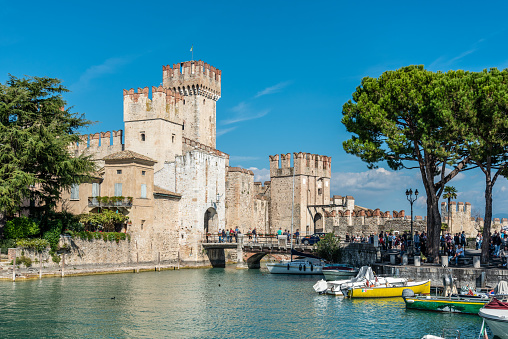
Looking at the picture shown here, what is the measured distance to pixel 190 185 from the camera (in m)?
46.0

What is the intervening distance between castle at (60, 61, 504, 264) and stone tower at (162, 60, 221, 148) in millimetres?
95

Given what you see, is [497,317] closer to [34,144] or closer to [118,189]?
[34,144]

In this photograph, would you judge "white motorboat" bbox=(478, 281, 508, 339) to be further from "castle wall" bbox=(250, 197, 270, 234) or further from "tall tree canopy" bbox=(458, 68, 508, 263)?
"castle wall" bbox=(250, 197, 270, 234)

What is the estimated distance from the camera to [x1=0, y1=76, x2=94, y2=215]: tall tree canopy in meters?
32.2

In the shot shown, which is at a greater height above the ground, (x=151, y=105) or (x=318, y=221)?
(x=151, y=105)

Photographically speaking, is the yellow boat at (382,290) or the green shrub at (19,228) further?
the green shrub at (19,228)

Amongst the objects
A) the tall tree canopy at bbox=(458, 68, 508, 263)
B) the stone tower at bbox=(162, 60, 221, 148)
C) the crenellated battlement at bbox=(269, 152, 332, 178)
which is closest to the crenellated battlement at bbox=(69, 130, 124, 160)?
the stone tower at bbox=(162, 60, 221, 148)

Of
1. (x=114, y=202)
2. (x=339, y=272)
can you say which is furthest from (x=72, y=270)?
(x=339, y=272)

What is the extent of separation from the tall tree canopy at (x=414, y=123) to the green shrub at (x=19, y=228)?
58.5 ft

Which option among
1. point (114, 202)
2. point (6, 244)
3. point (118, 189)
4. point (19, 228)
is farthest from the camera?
point (118, 189)

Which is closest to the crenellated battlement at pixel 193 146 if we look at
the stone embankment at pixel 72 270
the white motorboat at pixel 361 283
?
the stone embankment at pixel 72 270

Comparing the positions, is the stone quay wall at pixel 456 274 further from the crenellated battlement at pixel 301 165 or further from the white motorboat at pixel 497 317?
the crenellated battlement at pixel 301 165

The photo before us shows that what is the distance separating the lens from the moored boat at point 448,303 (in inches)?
848

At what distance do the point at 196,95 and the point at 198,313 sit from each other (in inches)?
1392
